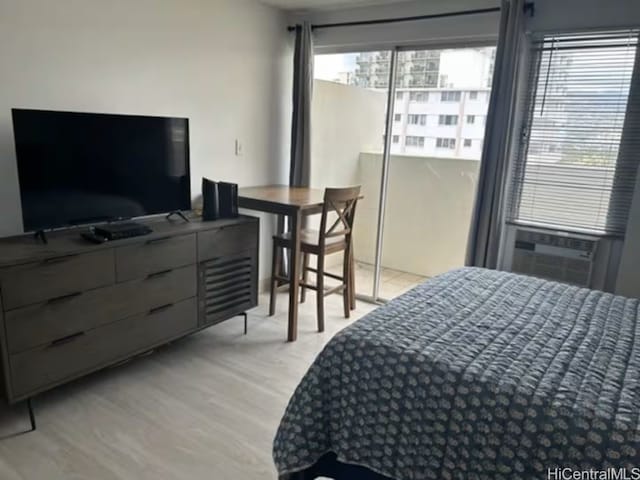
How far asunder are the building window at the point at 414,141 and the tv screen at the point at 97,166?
1878 mm

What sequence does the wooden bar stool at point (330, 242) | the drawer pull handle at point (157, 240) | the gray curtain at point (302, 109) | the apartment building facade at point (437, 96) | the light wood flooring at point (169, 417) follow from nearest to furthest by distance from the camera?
the light wood flooring at point (169, 417) → the drawer pull handle at point (157, 240) → the wooden bar stool at point (330, 242) → the apartment building facade at point (437, 96) → the gray curtain at point (302, 109)

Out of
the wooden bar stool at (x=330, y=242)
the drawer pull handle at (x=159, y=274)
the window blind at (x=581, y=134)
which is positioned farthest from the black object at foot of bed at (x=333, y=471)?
the window blind at (x=581, y=134)

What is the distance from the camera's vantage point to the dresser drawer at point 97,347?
2.11 metres

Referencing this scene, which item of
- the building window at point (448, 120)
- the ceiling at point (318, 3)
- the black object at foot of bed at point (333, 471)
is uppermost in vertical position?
the ceiling at point (318, 3)

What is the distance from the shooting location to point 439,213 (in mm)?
4078

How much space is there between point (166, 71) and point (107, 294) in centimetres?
156

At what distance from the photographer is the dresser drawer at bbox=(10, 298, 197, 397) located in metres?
2.11

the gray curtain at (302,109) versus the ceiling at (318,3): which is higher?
the ceiling at (318,3)

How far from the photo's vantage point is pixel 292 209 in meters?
2.98

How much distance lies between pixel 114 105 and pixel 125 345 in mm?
1440

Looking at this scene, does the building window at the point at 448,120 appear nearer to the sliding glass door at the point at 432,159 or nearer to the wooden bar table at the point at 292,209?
the sliding glass door at the point at 432,159

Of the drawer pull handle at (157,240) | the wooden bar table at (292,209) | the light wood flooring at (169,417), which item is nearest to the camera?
the light wood flooring at (169,417)

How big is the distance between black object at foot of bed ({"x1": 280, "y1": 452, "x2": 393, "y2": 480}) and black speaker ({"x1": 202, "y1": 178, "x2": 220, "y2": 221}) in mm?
1823

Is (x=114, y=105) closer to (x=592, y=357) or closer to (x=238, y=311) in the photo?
(x=238, y=311)
